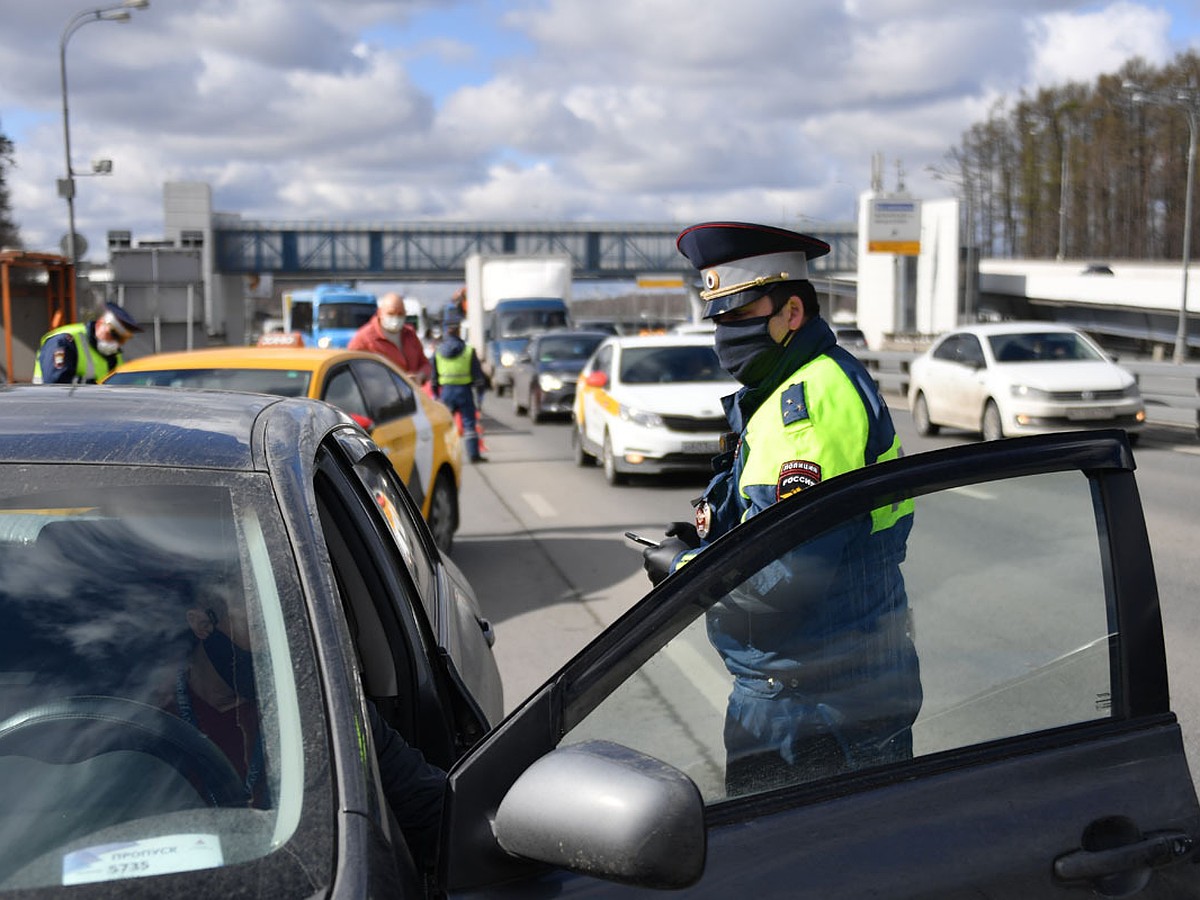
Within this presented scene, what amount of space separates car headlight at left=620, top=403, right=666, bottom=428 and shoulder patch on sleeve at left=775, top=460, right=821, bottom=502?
10944mm

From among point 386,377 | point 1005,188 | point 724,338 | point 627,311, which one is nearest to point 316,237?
point 1005,188

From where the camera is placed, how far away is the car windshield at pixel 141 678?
1.81m

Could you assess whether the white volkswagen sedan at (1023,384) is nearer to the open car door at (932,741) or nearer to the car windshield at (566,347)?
the car windshield at (566,347)

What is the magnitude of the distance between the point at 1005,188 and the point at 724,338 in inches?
3832

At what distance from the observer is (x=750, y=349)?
3148 millimetres

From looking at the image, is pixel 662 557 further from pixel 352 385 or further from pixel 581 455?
pixel 581 455

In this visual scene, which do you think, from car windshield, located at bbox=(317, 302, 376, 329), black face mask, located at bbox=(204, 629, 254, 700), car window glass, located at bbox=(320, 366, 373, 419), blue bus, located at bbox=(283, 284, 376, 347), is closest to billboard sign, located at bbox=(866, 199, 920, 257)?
blue bus, located at bbox=(283, 284, 376, 347)

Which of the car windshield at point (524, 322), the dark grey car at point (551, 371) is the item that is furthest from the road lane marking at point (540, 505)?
the car windshield at point (524, 322)

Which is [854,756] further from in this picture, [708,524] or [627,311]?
[627,311]

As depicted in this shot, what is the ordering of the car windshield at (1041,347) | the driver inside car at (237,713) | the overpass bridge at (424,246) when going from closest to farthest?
the driver inside car at (237,713) < the car windshield at (1041,347) < the overpass bridge at (424,246)

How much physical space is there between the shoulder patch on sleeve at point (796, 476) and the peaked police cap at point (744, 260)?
472 mm

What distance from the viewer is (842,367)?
299 cm

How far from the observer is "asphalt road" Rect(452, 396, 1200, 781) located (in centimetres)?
693

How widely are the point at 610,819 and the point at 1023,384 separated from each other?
1551 centimetres
